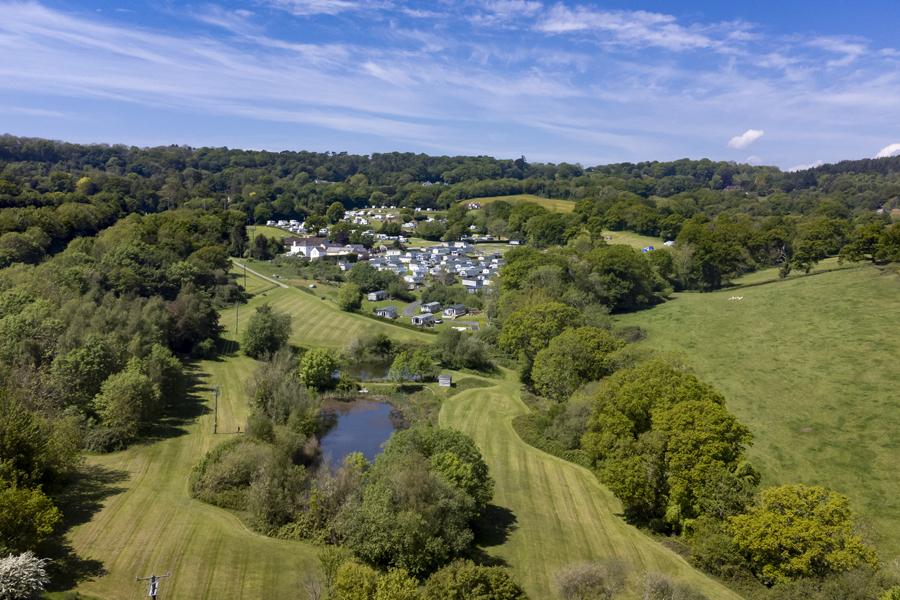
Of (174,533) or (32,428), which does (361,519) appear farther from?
(32,428)

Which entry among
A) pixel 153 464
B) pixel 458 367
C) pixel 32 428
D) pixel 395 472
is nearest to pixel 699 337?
pixel 458 367

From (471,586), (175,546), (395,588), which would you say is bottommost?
(175,546)

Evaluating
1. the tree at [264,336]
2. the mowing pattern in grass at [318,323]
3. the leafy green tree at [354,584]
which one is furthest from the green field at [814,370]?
the tree at [264,336]

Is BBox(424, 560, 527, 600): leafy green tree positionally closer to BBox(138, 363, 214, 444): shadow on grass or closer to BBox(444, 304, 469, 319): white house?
BBox(138, 363, 214, 444): shadow on grass

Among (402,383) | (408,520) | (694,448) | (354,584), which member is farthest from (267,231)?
(354,584)

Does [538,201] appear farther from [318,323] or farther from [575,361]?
[575,361]

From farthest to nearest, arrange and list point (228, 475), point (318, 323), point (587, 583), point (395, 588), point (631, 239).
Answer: point (631, 239) → point (318, 323) → point (228, 475) → point (587, 583) → point (395, 588)
